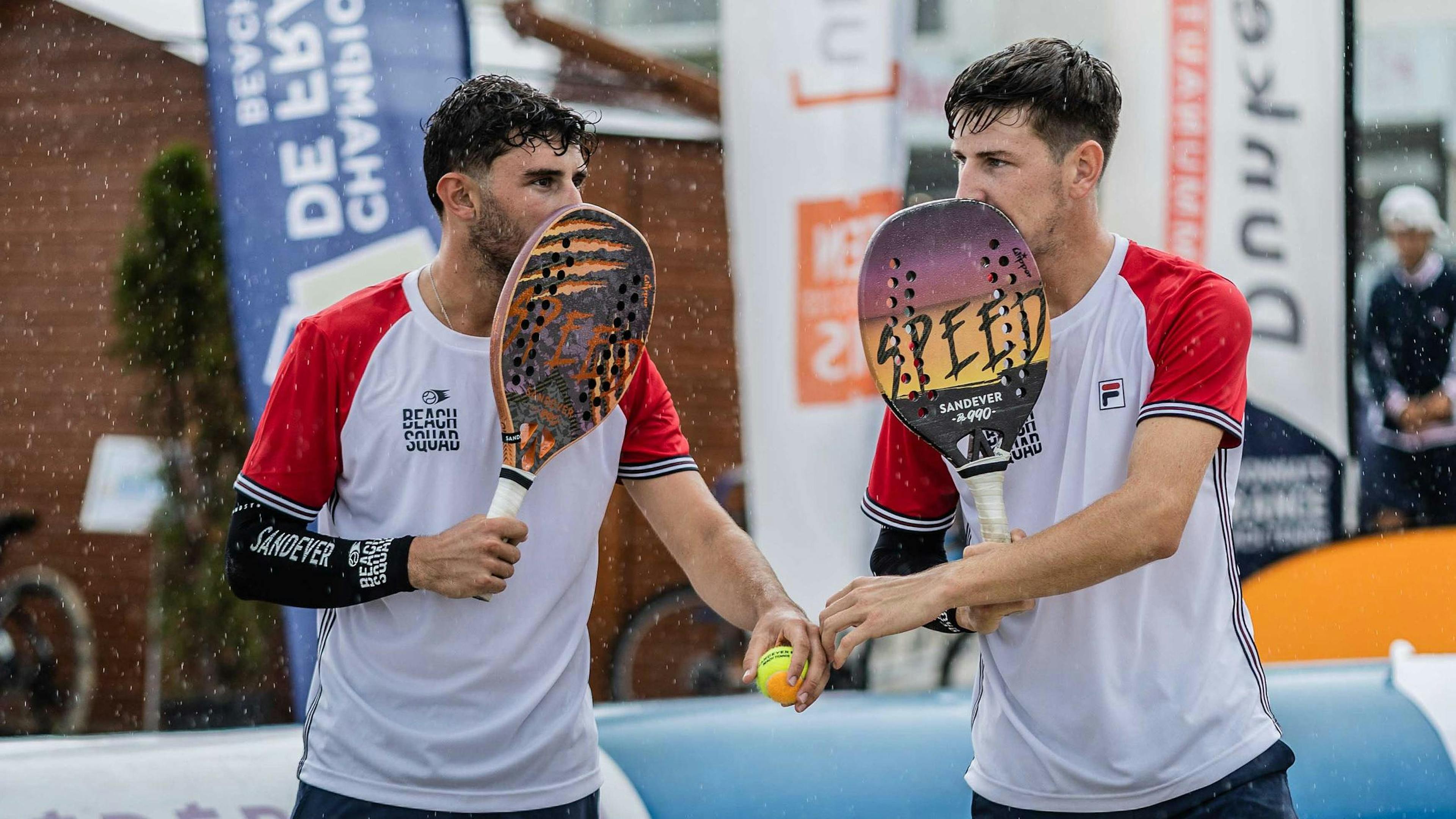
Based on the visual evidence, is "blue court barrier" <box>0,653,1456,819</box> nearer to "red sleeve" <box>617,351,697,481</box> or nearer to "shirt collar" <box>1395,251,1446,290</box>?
"red sleeve" <box>617,351,697,481</box>

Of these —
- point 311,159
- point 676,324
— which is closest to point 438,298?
point 311,159

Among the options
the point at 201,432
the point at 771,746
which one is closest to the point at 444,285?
the point at 771,746

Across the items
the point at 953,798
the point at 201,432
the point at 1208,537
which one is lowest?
the point at 953,798

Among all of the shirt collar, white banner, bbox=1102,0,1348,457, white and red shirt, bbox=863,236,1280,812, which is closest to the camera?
white and red shirt, bbox=863,236,1280,812

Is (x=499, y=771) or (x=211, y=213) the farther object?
(x=211, y=213)

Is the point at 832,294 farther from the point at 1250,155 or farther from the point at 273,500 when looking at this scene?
the point at 273,500

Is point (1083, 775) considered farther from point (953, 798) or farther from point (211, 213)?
point (211, 213)

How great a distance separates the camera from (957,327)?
2.24m

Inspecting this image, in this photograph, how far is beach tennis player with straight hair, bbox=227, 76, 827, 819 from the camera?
2326 millimetres

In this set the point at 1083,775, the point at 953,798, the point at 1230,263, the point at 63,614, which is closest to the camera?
the point at 1083,775

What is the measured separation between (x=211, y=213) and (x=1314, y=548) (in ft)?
16.8

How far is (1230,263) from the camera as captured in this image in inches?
231

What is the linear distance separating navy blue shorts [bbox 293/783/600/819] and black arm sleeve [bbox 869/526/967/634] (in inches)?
26.6

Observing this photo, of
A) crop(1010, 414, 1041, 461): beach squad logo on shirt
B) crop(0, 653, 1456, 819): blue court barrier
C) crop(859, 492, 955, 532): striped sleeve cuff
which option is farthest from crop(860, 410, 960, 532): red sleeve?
crop(0, 653, 1456, 819): blue court barrier
